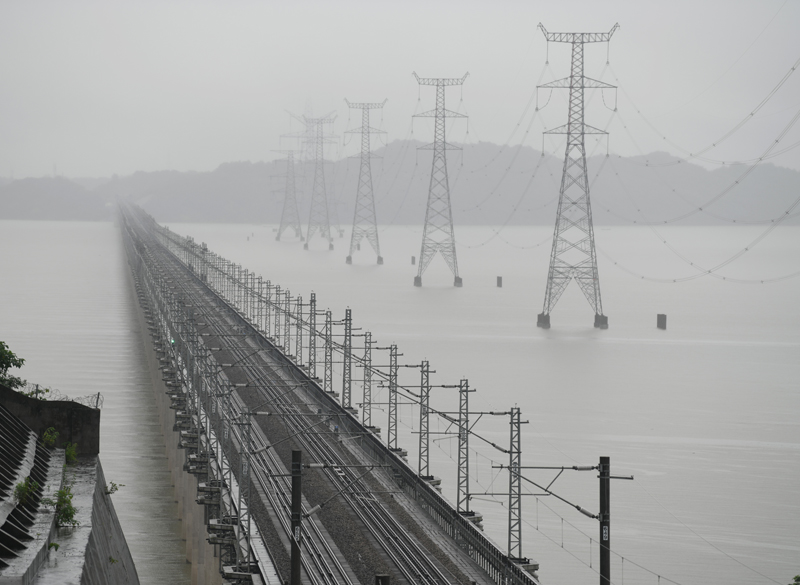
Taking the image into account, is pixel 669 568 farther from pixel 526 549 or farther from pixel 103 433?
pixel 103 433

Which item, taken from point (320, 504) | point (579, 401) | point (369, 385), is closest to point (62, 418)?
point (320, 504)

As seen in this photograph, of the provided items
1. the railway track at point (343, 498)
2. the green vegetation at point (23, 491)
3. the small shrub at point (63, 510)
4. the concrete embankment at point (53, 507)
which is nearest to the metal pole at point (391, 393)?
the railway track at point (343, 498)

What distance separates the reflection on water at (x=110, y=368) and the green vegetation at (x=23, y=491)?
1171 cm

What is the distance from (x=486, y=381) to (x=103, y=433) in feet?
69.1

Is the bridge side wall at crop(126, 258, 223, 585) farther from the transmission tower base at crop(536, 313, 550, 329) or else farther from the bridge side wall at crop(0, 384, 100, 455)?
the transmission tower base at crop(536, 313, 550, 329)

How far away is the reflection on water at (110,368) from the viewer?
37000 millimetres

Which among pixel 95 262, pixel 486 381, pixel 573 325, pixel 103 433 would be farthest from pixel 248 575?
pixel 95 262

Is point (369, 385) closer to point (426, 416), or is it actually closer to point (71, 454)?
point (426, 416)

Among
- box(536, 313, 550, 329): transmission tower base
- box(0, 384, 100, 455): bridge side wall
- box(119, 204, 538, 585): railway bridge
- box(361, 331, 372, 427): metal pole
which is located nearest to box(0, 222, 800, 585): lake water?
box(536, 313, 550, 329): transmission tower base

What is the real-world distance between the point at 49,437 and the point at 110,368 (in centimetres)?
4254

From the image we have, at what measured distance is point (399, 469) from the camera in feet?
115

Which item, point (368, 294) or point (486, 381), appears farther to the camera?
point (368, 294)

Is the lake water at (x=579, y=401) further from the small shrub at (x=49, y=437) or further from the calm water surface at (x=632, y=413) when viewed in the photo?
the small shrub at (x=49, y=437)

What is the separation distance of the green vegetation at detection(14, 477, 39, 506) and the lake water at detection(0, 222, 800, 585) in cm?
1188
